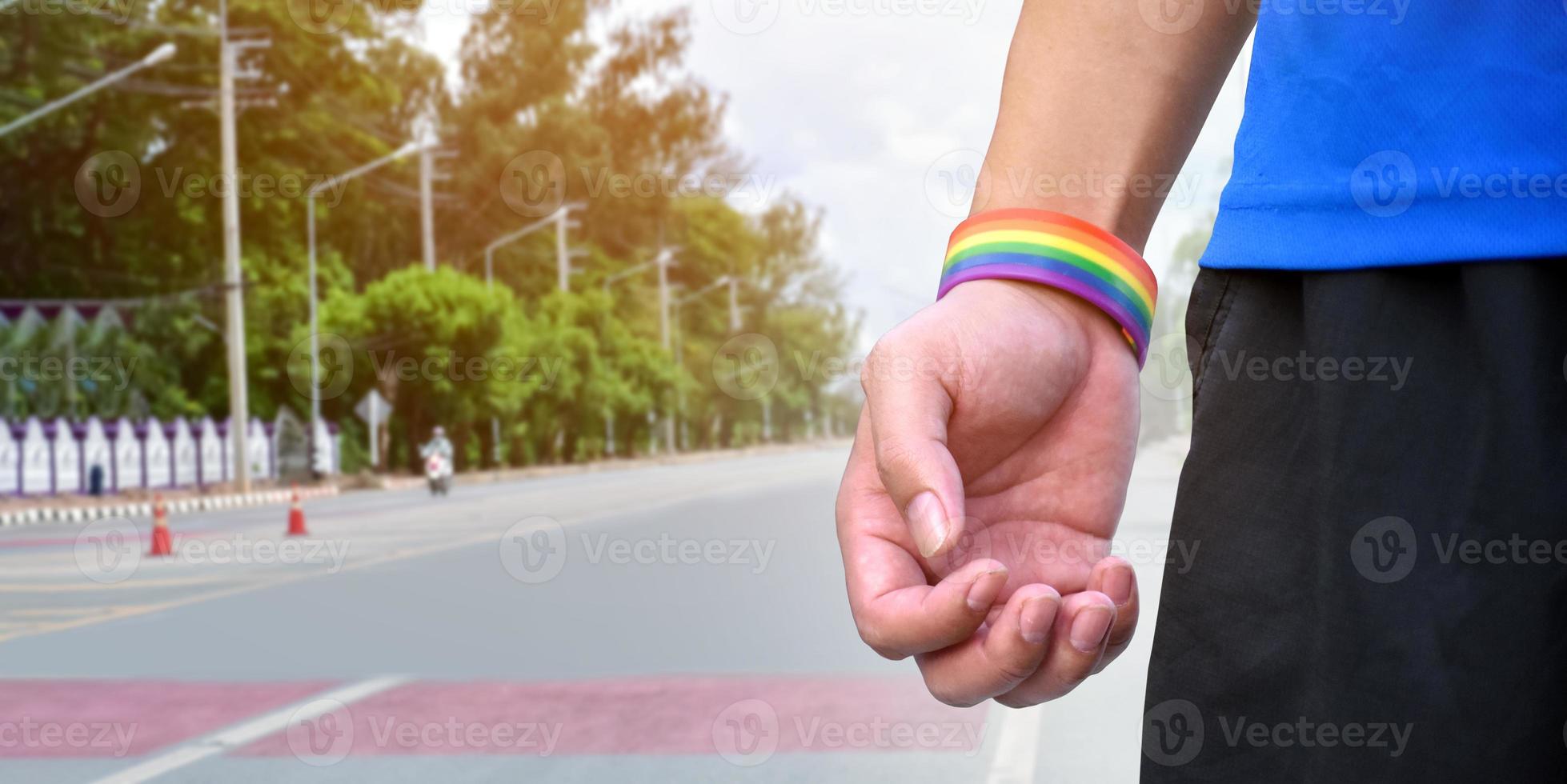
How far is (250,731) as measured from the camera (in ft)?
20.7

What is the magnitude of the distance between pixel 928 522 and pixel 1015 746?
15.9 feet

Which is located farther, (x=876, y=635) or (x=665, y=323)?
(x=665, y=323)

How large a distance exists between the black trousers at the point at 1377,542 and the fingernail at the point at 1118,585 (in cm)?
4

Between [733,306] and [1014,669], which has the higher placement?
[733,306]

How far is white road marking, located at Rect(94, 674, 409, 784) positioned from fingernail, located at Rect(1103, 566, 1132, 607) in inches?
186

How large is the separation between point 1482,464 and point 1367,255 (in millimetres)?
144

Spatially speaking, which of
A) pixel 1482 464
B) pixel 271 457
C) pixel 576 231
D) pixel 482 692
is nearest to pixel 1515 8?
pixel 1482 464

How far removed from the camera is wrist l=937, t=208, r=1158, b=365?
1.44m

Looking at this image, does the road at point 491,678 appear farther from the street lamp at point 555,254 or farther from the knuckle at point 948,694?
the street lamp at point 555,254

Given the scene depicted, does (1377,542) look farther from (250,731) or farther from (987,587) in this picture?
(250,731)

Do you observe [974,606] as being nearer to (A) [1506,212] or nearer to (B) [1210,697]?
(B) [1210,697]

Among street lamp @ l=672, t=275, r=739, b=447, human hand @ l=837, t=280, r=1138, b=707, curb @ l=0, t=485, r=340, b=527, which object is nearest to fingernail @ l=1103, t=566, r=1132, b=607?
human hand @ l=837, t=280, r=1138, b=707

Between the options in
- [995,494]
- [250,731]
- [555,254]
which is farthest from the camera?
[555,254]

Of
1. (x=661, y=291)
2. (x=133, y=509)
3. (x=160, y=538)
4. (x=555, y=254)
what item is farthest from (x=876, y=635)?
(x=661, y=291)
